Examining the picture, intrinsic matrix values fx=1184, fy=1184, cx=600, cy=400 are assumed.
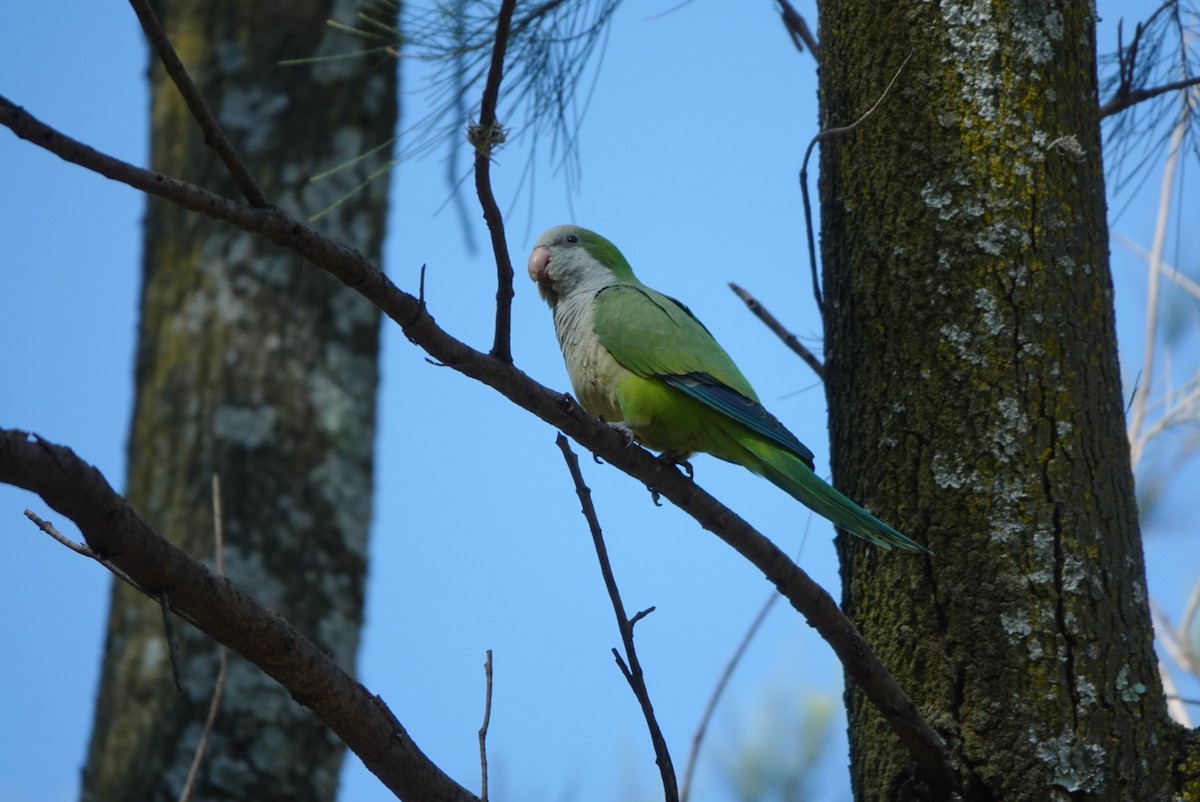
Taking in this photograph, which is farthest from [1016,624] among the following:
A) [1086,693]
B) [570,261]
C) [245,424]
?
[245,424]

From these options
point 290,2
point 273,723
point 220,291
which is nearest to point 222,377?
point 220,291

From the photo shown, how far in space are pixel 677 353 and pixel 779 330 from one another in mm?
385

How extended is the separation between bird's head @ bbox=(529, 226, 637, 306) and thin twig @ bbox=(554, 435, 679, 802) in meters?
1.93

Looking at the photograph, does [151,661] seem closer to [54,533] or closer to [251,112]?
[251,112]

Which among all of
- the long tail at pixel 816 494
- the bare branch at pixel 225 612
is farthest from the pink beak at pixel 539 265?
the bare branch at pixel 225 612

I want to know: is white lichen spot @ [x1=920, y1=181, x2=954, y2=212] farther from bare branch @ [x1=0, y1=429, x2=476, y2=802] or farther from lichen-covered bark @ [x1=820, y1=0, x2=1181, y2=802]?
bare branch @ [x1=0, y1=429, x2=476, y2=802]

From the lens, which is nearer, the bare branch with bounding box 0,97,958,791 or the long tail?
the bare branch with bounding box 0,97,958,791

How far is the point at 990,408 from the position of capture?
2223 millimetres

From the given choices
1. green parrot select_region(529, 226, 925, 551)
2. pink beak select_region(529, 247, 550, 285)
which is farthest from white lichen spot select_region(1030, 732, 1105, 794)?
pink beak select_region(529, 247, 550, 285)

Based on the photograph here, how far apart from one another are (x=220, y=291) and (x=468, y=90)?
1.91 metres

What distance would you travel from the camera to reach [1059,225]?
2.31m

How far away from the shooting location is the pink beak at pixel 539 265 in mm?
3865

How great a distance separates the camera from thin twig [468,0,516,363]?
159 centimetres

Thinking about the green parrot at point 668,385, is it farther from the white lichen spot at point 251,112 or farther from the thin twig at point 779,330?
the white lichen spot at point 251,112
